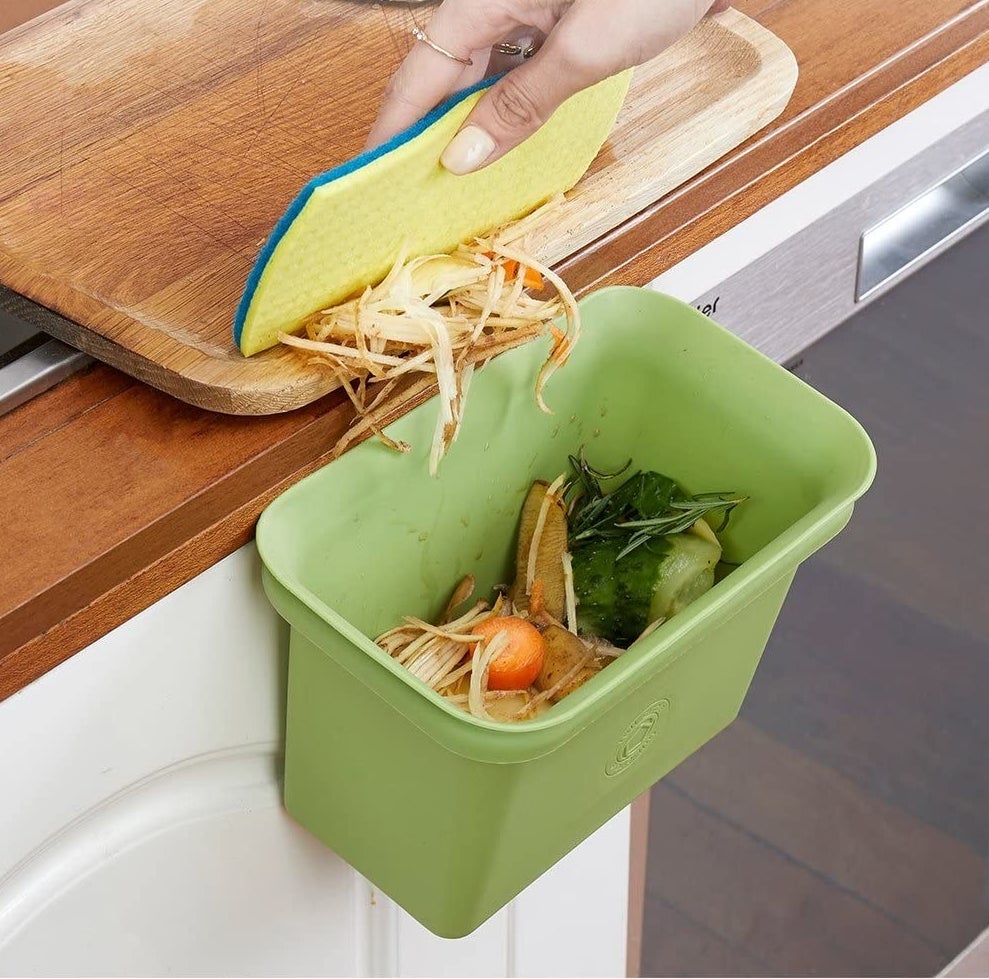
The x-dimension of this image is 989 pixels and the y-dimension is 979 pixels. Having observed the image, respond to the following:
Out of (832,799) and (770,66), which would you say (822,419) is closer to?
(770,66)

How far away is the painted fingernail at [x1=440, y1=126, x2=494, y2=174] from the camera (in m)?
0.72

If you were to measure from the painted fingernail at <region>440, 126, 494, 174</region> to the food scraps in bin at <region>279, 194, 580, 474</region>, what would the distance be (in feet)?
0.18

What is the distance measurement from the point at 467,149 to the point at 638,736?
1.02ft

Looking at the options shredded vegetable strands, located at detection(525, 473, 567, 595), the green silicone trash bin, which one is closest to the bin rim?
the green silicone trash bin

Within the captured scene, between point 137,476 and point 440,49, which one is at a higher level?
point 440,49

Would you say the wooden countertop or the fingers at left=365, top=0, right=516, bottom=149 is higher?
the fingers at left=365, top=0, right=516, bottom=149

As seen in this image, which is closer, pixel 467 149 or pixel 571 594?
pixel 467 149

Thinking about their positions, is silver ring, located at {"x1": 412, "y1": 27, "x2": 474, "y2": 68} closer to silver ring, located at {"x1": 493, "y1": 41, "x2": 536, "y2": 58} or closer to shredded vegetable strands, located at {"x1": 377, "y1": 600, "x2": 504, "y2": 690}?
silver ring, located at {"x1": 493, "y1": 41, "x2": 536, "y2": 58}

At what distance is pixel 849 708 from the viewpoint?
133 centimetres

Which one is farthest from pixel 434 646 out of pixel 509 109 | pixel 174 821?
pixel 509 109

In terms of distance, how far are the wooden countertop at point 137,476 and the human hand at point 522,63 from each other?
0.38ft

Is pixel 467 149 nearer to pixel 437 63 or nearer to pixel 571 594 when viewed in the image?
pixel 437 63

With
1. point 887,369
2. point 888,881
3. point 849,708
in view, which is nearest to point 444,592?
point 887,369

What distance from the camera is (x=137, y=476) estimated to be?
0.70 meters
